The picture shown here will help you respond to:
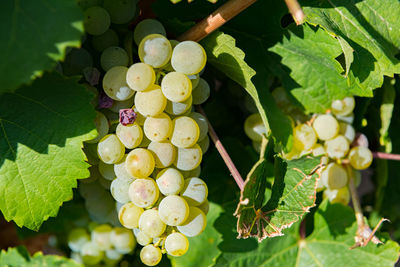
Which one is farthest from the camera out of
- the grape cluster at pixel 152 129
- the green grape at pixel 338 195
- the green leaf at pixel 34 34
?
the green grape at pixel 338 195

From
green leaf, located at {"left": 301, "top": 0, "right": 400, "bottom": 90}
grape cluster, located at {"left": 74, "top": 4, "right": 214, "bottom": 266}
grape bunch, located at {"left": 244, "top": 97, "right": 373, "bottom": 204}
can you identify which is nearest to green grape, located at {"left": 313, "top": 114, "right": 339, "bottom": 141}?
grape bunch, located at {"left": 244, "top": 97, "right": 373, "bottom": 204}

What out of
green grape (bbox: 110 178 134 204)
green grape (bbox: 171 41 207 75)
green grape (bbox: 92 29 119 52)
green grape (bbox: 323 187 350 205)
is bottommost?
green grape (bbox: 323 187 350 205)

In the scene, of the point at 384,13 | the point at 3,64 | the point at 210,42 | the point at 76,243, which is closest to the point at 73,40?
the point at 3,64

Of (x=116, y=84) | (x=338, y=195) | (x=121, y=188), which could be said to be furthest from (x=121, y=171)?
(x=338, y=195)

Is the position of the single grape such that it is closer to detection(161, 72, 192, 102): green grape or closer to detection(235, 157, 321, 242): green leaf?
detection(235, 157, 321, 242): green leaf

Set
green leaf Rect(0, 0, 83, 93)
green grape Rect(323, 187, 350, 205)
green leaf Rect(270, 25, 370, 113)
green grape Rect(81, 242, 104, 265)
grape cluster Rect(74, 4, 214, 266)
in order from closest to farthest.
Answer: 1. green leaf Rect(0, 0, 83, 93)
2. grape cluster Rect(74, 4, 214, 266)
3. green leaf Rect(270, 25, 370, 113)
4. green grape Rect(323, 187, 350, 205)
5. green grape Rect(81, 242, 104, 265)

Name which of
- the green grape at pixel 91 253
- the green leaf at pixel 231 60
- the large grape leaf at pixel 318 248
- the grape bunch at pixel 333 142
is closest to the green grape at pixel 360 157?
the grape bunch at pixel 333 142

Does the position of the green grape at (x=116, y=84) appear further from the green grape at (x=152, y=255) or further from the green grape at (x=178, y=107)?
the green grape at (x=152, y=255)
